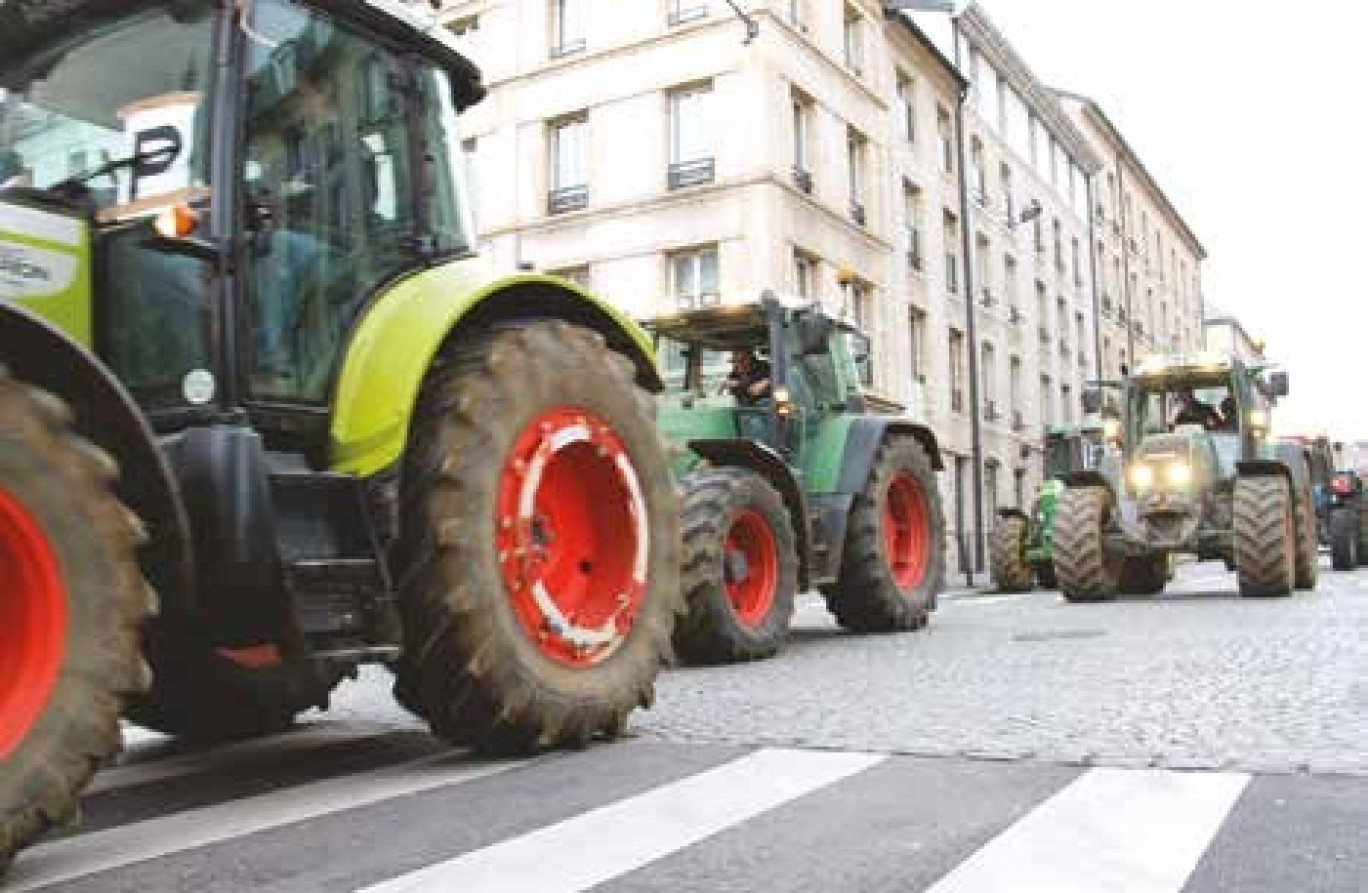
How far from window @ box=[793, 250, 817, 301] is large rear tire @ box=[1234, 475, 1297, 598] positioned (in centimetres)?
1242

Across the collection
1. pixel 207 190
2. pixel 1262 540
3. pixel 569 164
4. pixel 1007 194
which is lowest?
pixel 1262 540

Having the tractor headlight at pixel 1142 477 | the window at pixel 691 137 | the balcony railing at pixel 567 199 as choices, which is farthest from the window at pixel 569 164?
the tractor headlight at pixel 1142 477

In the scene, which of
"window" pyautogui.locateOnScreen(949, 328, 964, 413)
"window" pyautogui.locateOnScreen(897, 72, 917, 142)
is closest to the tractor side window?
"window" pyautogui.locateOnScreen(897, 72, 917, 142)

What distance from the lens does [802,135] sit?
24891 mm

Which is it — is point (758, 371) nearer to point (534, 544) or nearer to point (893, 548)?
point (893, 548)

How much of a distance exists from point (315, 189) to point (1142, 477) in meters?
10.8

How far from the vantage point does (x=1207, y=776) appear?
12.3ft

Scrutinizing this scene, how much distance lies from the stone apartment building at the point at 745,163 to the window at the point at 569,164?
0.11 ft

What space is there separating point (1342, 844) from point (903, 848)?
0.97 meters

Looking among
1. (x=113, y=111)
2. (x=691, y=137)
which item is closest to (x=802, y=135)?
(x=691, y=137)

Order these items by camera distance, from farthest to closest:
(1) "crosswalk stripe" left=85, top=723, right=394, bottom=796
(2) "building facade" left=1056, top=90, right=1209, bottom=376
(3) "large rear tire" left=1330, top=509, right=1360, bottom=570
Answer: (2) "building facade" left=1056, top=90, right=1209, bottom=376, (3) "large rear tire" left=1330, top=509, right=1360, bottom=570, (1) "crosswalk stripe" left=85, top=723, right=394, bottom=796

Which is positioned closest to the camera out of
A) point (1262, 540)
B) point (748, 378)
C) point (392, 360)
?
point (392, 360)

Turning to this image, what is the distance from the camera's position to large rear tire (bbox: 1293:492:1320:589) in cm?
1325

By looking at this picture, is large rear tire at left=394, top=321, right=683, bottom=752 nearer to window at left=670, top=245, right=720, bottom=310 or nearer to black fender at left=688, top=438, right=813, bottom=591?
black fender at left=688, top=438, right=813, bottom=591
